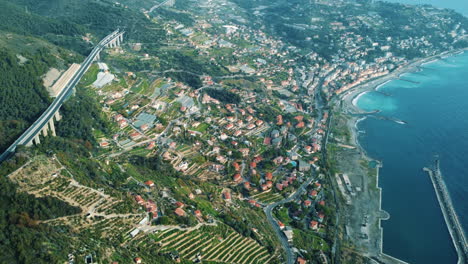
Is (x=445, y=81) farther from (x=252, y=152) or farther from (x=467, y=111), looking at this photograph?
(x=252, y=152)

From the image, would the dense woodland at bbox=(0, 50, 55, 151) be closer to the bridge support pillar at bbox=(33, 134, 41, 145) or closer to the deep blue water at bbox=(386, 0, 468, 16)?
the bridge support pillar at bbox=(33, 134, 41, 145)

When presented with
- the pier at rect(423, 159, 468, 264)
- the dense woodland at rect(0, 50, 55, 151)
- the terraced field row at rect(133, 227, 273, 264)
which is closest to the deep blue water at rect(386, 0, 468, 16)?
the pier at rect(423, 159, 468, 264)

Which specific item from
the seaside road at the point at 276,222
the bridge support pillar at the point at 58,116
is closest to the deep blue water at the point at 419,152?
the seaside road at the point at 276,222

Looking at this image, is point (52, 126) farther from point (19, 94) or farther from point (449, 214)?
point (449, 214)

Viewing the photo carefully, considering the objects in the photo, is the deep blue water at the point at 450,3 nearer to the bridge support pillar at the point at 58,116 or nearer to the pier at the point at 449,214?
the pier at the point at 449,214

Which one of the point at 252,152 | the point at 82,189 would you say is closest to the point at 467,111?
the point at 252,152

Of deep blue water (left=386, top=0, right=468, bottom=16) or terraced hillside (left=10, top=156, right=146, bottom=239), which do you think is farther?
deep blue water (left=386, top=0, right=468, bottom=16)
